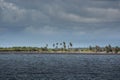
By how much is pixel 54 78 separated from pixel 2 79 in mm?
14839

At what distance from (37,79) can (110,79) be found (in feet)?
66.8

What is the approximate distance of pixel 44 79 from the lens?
102625mm

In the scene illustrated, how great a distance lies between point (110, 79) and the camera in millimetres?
103375

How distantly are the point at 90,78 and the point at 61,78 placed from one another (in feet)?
27.6

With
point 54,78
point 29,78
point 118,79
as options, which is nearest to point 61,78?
point 54,78

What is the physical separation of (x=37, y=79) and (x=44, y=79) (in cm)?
199

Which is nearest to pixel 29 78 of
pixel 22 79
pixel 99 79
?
pixel 22 79

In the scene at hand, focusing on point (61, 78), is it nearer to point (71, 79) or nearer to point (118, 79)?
point (71, 79)

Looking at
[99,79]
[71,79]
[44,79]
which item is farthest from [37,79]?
[99,79]

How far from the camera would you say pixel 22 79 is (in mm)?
102000

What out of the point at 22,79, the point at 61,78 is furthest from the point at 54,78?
the point at 22,79

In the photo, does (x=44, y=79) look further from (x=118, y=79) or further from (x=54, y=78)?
(x=118, y=79)

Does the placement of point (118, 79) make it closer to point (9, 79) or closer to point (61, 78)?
point (61, 78)

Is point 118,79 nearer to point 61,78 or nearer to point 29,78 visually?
point 61,78
